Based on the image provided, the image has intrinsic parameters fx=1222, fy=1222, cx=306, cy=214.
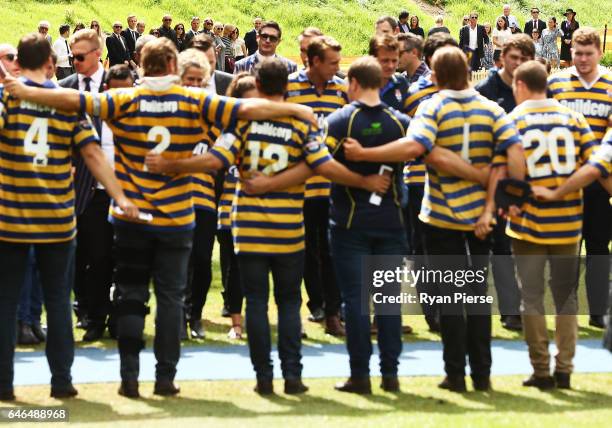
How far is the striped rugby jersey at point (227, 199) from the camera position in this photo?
30.0 feet

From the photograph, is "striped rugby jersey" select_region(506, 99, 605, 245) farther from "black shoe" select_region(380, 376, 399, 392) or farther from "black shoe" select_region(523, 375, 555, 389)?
"black shoe" select_region(380, 376, 399, 392)

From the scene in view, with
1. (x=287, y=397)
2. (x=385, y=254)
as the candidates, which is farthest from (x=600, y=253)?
(x=287, y=397)

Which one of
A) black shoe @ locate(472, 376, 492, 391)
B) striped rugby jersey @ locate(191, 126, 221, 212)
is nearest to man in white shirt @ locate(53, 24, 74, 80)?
striped rugby jersey @ locate(191, 126, 221, 212)

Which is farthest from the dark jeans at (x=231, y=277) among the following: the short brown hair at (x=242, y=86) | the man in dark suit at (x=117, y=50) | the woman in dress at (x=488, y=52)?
the woman in dress at (x=488, y=52)

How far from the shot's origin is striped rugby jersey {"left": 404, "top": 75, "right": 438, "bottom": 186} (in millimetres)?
9336

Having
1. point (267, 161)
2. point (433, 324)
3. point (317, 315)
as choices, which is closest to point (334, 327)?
point (317, 315)

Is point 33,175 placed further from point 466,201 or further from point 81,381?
point 466,201

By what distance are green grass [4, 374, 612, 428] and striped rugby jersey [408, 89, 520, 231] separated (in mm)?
1074

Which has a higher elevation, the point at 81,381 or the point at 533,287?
the point at 533,287

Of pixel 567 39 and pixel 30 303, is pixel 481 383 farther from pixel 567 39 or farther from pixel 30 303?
pixel 567 39

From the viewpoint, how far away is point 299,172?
→ 7387mm

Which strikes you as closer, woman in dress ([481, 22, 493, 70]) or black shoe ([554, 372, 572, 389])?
black shoe ([554, 372, 572, 389])

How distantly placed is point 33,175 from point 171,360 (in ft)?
4.58

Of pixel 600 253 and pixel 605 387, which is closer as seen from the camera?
pixel 605 387
